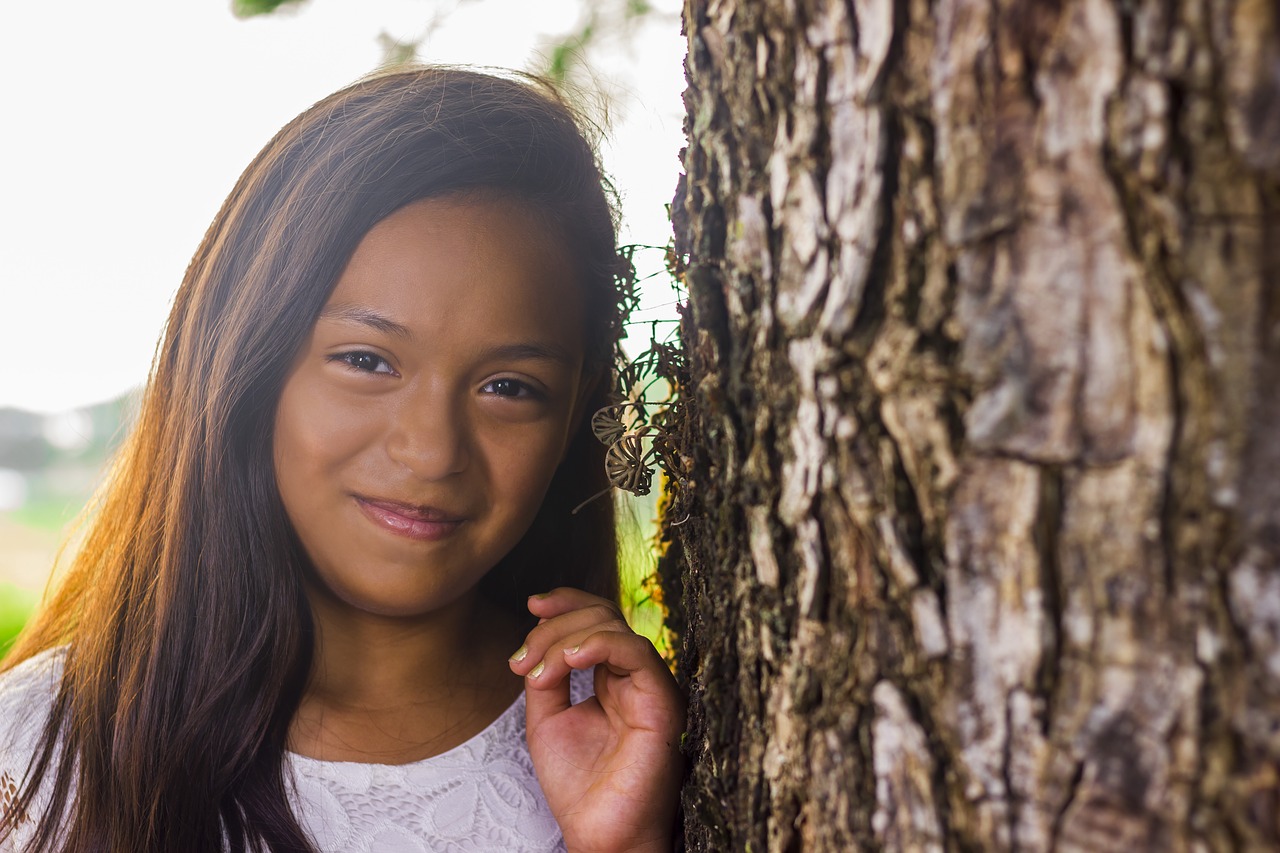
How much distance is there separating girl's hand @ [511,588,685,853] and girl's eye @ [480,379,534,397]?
0.33 metres

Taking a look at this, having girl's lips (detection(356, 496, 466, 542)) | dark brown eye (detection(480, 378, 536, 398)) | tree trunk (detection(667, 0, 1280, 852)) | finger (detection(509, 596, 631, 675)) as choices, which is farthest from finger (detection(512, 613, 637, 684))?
tree trunk (detection(667, 0, 1280, 852))

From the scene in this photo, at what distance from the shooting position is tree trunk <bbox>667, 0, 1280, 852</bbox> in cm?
62

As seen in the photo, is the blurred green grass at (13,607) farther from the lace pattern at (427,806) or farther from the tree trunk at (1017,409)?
the tree trunk at (1017,409)

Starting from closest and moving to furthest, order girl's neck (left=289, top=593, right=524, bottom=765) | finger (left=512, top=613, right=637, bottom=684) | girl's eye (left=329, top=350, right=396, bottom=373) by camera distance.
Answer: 1. finger (left=512, top=613, right=637, bottom=684)
2. girl's eye (left=329, top=350, right=396, bottom=373)
3. girl's neck (left=289, top=593, right=524, bottom=765)

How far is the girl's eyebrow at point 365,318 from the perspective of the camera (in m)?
1.52

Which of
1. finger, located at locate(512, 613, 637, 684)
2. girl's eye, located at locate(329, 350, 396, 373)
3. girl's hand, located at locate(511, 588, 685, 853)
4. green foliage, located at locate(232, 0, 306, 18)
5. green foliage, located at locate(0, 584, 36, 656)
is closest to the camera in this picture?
girl's hand, located at locate(511, 588, 685, 853)

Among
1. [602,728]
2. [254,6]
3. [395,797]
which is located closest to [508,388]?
[602,728]

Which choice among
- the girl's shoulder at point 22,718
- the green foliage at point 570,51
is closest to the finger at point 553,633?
the girl's shoulder at point 22,718

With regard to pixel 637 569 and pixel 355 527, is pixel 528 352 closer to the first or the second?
pixel 355 527

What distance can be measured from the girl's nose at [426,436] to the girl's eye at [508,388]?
9 cm

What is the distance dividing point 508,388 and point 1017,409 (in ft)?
3.53

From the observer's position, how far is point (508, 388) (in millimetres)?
1660

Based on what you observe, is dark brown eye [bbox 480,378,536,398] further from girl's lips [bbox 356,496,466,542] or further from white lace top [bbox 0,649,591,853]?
white lace top [bbox 0,649,591,853]

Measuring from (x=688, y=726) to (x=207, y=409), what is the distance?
94 cm
